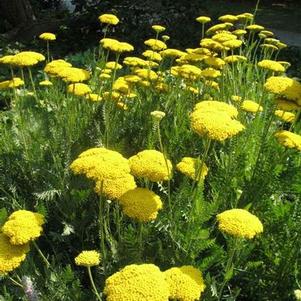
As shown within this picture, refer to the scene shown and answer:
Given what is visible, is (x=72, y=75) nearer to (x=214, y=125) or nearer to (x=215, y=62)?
(x=215, y=62)

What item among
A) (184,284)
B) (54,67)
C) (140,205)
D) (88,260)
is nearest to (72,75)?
(54,67)

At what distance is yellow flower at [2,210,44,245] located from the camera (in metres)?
1.79

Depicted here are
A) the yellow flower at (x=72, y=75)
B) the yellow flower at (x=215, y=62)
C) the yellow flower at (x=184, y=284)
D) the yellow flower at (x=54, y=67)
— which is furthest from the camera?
the yellow flower at (x=215, y=62)

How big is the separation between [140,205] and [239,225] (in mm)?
348

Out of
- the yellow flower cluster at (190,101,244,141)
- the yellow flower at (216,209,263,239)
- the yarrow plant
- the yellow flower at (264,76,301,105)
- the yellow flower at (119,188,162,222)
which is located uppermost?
the yellow flower cluster at (190,101,244,141)

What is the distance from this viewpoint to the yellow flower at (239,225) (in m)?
1.72

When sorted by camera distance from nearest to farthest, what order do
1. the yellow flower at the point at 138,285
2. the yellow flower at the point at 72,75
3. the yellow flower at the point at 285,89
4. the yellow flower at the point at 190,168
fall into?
the yellow flower at the point at 138,285 < the yellow flower at the point at 190,168 < the yellow flower at the point at 285,89 < the yellow flower at the point at 72,75

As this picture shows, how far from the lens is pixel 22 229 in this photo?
1.81 meters

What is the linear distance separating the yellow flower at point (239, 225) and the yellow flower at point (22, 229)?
0.63 metres

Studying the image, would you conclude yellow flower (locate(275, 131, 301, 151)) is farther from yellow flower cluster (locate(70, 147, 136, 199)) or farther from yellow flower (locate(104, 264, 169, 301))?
yellow flower (locate(104, 264, 169, 301))

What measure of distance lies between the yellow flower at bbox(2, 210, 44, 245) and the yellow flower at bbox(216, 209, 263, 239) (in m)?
0.63

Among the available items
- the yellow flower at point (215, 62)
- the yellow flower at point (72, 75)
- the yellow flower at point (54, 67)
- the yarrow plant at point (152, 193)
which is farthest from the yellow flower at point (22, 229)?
the yellow flower at point (215, 62)

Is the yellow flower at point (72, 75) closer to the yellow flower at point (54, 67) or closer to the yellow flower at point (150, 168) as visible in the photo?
the yellow flower at point (54, 67)

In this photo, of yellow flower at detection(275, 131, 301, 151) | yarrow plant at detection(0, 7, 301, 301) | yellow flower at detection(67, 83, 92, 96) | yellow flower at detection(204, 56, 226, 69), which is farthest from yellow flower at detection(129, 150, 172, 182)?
yellow flower at detection(204, 56, 226, 69)
